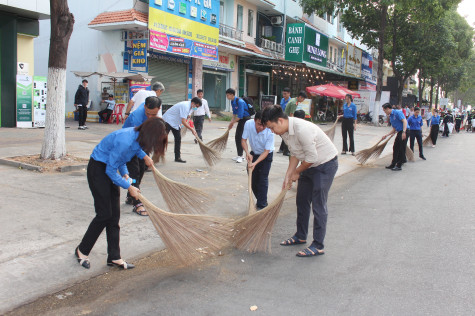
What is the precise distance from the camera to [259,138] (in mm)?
5195

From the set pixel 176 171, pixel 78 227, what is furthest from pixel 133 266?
pixel 176 171

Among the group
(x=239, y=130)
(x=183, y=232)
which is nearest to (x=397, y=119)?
(x=239, y=130)

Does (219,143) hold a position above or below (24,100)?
below

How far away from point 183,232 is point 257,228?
2.98 ft

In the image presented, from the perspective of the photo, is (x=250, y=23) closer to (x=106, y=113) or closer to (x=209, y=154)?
(x=106, y=113)

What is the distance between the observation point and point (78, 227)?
14.3 feet

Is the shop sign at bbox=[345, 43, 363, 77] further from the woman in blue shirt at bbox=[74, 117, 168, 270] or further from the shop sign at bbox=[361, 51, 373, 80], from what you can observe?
the woman in blue shirt at bbox=[74, 117, 168, 270]

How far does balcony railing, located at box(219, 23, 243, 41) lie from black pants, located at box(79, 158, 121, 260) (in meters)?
18.2

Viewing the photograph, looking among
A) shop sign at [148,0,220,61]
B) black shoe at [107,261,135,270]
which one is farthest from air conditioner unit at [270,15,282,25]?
black shoe at [107,261,135,270]

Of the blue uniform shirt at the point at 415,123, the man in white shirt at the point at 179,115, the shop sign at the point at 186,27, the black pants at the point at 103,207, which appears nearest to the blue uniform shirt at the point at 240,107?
the man in white shirt at the point at 179,115

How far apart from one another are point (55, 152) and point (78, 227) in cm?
337

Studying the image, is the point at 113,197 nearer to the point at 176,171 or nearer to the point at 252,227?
the point at 252,227

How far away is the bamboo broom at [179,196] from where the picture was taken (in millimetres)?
4254

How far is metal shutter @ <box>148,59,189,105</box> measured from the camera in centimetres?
1747
